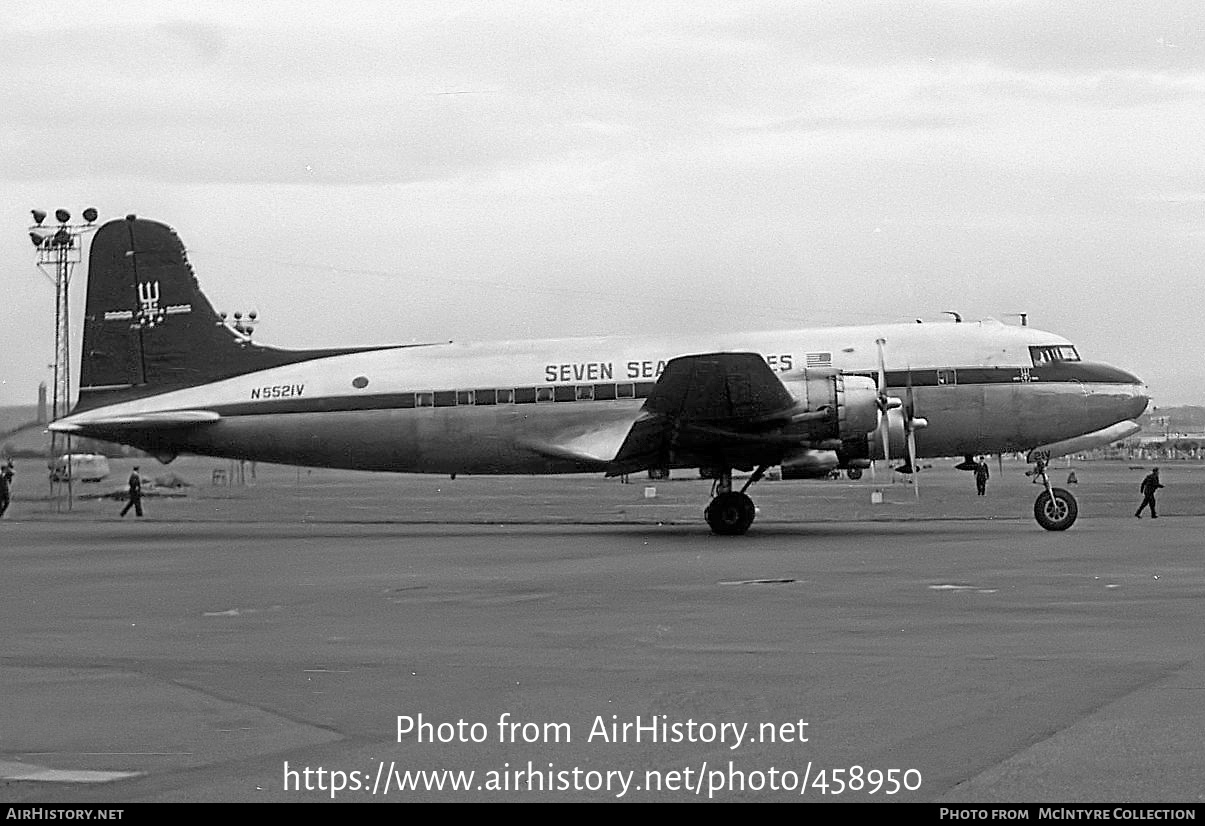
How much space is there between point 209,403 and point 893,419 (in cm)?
1454

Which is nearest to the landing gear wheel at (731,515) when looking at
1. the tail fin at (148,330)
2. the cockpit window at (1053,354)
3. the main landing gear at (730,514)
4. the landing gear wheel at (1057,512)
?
the main landing gear at (730,514)

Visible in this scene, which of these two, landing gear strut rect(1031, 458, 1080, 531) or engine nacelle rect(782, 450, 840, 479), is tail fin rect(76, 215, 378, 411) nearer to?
engine nacelle rect(782, 450, 840, 479)

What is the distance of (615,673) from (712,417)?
16.1m

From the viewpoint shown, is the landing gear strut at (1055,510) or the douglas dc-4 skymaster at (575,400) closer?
the douglas dc-4 skymaster at (575,400)

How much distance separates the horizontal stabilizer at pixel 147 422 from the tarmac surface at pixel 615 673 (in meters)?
5.77

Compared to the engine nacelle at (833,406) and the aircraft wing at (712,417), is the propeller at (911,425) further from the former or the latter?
the aircraft wing at (712,417)

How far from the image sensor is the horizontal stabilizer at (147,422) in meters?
30.0

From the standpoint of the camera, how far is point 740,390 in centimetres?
2570

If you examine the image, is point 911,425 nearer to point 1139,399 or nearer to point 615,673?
point 1139,399

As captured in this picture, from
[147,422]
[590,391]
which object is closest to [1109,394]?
[590,391]

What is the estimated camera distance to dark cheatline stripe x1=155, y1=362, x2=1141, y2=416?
28516 mm

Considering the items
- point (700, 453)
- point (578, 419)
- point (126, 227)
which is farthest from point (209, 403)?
point (700, 453)

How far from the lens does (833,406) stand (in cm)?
2617

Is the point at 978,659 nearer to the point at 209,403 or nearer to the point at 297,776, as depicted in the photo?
the point at 297,776
